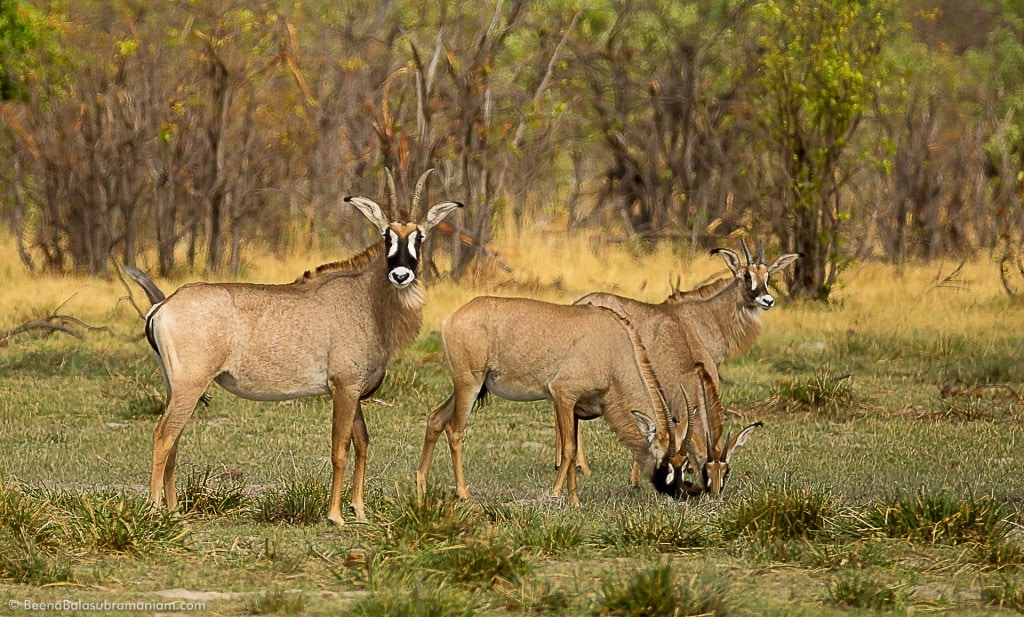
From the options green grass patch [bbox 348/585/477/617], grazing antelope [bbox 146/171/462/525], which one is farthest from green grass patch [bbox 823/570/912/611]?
grazing antelope [bbox 146/171/462/525]

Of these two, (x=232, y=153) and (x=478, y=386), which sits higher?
(x=232, y=153)

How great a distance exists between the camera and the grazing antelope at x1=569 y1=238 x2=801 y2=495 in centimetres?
961

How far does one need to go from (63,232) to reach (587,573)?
1571 cm

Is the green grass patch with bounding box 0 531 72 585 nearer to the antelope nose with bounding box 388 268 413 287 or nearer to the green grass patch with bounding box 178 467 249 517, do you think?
the green grass patch with bounding box 178 467 249 517

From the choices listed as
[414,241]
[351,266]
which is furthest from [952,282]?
[414,241]

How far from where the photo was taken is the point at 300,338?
297 inches

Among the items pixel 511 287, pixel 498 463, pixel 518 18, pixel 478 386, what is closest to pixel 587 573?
pixel 478 386

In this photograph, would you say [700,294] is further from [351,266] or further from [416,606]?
[416,606]

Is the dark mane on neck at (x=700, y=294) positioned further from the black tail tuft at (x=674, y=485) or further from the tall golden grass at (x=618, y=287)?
the tall golden grass at (x=618, y=287)

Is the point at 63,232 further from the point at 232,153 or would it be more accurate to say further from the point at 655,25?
the point at 655,25

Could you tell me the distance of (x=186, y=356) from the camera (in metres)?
7.29

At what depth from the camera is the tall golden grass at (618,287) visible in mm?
15531

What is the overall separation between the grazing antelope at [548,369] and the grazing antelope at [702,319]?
2.44ft

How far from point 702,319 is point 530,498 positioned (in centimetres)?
244
